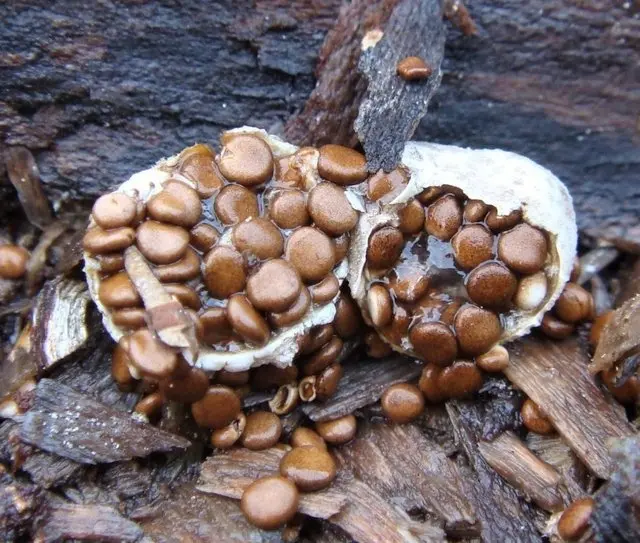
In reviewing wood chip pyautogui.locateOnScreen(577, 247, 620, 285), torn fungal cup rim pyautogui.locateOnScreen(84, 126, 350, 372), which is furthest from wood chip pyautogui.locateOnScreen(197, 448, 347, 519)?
wood chip pyautogui.locateOnScreen(577, 247, 620, 285)

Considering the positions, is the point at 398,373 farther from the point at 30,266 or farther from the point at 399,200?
the point at 30,266

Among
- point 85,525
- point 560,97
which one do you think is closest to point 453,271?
point 560,97

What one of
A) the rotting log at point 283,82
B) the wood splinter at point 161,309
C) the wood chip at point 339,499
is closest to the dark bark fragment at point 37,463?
the wood chip at point 339,499

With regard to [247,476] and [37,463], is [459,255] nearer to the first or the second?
[247,476]

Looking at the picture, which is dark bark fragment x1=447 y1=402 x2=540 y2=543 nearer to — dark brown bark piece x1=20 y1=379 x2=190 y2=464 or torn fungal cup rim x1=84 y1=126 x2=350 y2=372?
torn fungal cup rim x1=84 y1=126 x2=350 y2=372

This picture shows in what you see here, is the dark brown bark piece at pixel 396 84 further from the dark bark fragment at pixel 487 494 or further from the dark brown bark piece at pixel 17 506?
the dark brown bark piece at pixel 17 506

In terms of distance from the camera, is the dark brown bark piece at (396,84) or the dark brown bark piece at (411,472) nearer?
the dark brown bark piece at (411,472)
